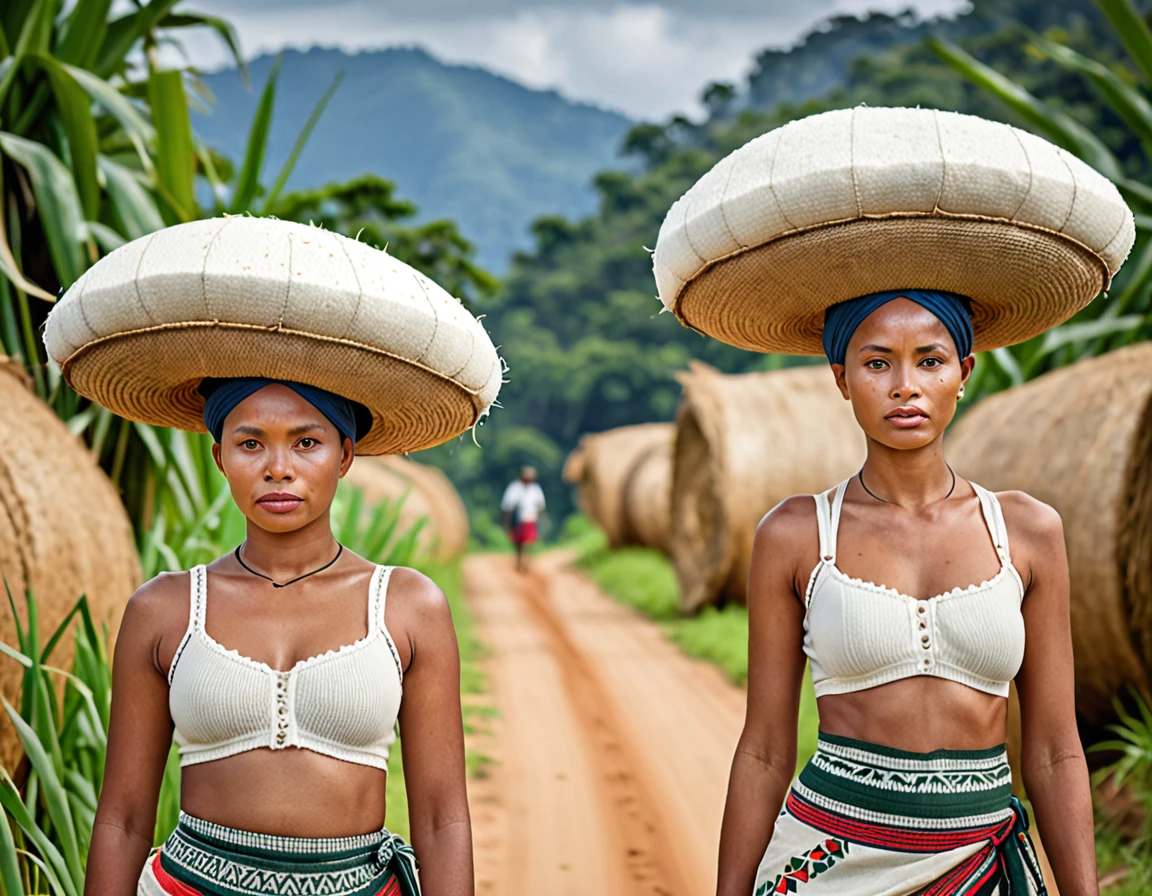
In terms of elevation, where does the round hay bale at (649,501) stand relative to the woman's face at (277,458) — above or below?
above

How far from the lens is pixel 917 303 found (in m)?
2.03

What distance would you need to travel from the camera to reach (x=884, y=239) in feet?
6.28

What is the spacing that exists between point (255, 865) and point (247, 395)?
2.37ft

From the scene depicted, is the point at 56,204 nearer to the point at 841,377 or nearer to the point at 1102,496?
the point at 841,377

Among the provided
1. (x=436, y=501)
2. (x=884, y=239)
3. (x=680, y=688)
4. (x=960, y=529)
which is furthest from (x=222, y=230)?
(x=436, y=501)

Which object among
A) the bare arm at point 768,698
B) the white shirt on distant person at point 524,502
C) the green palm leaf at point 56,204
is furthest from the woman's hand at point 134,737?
the white shirt on distant person at point 524,502

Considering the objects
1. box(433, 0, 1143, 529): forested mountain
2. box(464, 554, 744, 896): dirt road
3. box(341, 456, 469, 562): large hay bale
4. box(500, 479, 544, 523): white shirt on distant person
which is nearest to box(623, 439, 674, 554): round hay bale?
box(500, 479, 544, 523): white shirt on distant person

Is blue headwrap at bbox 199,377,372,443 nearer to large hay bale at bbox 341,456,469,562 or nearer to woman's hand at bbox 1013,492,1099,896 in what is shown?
woman's hand at bbox 1013,492,1099,896

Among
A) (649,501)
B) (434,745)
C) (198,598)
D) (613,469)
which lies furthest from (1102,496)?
(613,469)

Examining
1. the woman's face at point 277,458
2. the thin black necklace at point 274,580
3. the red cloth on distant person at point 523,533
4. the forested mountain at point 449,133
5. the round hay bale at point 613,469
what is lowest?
the thin black necklace at point 274,580

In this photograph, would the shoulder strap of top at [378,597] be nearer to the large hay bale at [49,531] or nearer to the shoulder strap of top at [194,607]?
the shoulder strap of top at [194,607]

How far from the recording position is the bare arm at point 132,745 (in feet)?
6.25

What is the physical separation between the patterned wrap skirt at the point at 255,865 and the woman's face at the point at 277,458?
48 cm

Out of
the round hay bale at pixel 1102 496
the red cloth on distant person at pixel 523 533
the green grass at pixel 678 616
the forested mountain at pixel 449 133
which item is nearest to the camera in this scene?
the round hay bale at pixel 1102 496
